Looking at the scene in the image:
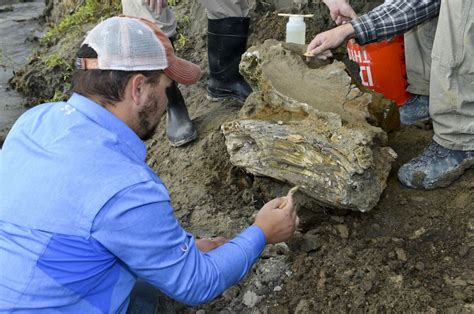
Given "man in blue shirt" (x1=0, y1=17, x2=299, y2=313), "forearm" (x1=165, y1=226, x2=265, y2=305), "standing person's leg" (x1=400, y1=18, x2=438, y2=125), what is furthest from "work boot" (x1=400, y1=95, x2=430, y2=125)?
"man in blue shirt" (x1=0, y1=17, x2=299, y2=313)

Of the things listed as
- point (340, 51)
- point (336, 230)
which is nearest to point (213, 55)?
point (340, 51)

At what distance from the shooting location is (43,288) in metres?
1.72

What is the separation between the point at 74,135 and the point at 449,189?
1.85m

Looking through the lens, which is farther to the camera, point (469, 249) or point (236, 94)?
point (236, 94)

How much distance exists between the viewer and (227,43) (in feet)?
12.3

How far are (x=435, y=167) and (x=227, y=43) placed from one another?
1623mm

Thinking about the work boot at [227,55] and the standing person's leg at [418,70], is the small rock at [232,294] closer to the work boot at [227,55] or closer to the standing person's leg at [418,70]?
the standing person's leg at [418,70]

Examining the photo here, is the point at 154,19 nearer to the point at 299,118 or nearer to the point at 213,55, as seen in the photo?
the point at 213,55

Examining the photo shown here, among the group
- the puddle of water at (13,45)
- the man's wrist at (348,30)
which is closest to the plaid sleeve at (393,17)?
the man's wrist at (348,30)

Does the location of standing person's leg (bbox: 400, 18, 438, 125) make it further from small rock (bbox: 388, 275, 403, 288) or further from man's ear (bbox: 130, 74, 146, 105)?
man's ear (bbox: 130, 74, 146, 105)

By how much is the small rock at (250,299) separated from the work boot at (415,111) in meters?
1.51

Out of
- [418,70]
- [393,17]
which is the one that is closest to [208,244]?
[393,17]

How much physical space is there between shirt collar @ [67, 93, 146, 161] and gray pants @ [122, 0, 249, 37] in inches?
66.4

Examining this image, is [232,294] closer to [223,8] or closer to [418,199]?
[418,199]
